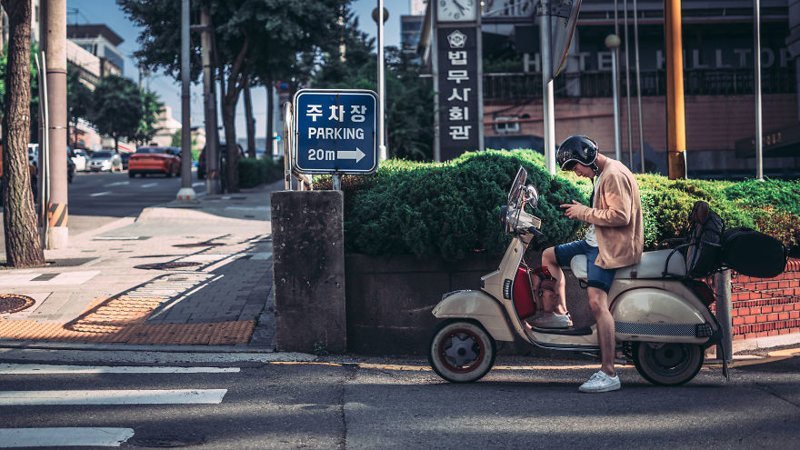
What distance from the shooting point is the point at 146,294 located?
11562mm

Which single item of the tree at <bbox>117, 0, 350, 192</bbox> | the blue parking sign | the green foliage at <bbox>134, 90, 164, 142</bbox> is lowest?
the blue parking sign

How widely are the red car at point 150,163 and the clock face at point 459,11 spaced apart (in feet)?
77.8

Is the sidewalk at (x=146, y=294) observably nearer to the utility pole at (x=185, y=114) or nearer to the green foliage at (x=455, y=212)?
the green foliage at (x=455, y=212)

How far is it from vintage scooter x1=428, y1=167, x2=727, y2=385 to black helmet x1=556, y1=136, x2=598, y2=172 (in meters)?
0.31

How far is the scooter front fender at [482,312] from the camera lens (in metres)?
7.34

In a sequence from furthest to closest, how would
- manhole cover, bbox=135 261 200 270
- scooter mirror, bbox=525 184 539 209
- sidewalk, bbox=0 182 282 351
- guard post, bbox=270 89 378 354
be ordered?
1. manhole cover, bbox=135 261 200 270
2. sidewalk, bbox=0 182 282 351
3. guard post, bbox=270 89 378 354
4. scooter mirror, bbox=525 184 539 209

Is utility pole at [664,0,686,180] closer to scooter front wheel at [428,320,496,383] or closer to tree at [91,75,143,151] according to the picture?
scooter front wheel at [428,320,496,383]

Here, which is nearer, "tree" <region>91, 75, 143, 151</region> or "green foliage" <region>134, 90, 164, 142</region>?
"tree" <region>91, 75, 143, 151</region>

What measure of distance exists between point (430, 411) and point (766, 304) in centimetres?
444

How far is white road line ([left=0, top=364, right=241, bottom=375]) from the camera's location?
308 inches

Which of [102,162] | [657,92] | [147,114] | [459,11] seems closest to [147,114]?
[147,114]

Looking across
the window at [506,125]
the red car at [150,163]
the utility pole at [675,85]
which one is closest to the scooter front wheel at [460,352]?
the utility pole at [675,85]

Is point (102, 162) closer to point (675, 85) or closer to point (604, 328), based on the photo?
point (675, 85)

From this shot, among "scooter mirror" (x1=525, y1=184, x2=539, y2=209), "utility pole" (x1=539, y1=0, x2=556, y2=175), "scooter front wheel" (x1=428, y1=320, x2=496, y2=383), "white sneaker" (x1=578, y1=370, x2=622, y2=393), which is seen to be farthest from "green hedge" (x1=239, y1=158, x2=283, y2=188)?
"white sneaker" (x1=578, y1=370, x2=622, y2=393)
